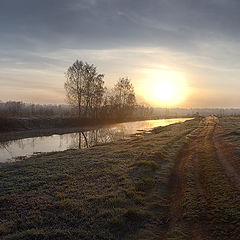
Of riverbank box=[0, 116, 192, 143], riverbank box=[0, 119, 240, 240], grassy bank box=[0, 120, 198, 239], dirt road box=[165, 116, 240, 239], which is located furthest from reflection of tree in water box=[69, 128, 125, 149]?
dirt road box=[165, 116, 240, 239]

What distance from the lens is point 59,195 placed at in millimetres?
9344

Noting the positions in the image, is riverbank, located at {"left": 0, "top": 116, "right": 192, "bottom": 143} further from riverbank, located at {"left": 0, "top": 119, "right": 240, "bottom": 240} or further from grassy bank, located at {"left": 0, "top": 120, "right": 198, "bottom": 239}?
riverbank, located at {"left": 0, "top": 119, "right": 240, "bottom": 240}

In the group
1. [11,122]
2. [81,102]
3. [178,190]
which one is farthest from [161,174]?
[81,102]

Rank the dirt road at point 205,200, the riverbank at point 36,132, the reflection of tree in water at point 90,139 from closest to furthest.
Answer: the dirt road at point 205,200, the reflection of tree in water at point 90,139, the riverbank at point 36,132

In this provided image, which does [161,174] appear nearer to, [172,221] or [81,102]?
[172,221]

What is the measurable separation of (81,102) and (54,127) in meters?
11.0

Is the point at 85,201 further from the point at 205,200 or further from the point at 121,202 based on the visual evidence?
the point at 205,200

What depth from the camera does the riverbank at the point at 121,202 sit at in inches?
262

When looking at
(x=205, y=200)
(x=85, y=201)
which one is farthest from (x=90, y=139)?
(x=205, y=200)

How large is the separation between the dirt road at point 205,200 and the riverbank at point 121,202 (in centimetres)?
3

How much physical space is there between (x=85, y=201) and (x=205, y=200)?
4.68m

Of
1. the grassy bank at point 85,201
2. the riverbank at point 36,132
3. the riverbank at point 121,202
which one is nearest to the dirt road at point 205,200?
the riverbank at point 121,202

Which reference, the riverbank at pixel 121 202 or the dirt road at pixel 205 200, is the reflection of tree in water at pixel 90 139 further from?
the dirt road at pixel 205 200

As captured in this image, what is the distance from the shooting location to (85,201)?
8.77m
